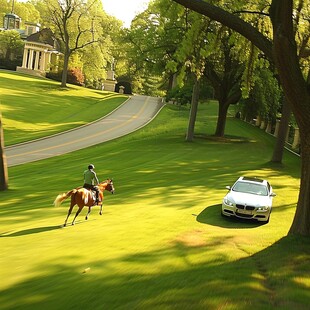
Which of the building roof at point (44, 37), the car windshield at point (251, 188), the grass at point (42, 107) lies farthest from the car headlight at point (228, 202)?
the building roof at point (44, 37)

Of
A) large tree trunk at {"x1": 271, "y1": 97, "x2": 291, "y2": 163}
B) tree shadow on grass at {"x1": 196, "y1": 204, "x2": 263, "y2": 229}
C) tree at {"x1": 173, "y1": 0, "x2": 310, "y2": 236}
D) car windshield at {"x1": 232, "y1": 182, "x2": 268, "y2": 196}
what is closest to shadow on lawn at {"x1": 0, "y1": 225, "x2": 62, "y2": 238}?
tree shadow on grass at {"x1": 196, "y1": 204, "x2": 263, "y2": 229}

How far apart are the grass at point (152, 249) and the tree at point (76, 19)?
195ft

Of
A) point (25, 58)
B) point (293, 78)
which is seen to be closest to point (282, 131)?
point (293, 78)

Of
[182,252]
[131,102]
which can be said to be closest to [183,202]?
[182,252]

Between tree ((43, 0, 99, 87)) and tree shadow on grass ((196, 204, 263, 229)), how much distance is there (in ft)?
224

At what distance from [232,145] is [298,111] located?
2748 cm

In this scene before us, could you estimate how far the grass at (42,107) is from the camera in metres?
47.9

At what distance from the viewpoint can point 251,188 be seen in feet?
55.5

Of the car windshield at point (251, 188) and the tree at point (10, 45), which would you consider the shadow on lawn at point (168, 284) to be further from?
the tree at point (10, 45)

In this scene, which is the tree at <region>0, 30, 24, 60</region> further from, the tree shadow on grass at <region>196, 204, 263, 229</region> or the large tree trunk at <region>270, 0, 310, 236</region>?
the large tree trunk at <region>270, 0, 310, 236</region>

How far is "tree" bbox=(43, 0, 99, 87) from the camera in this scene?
3152 inches

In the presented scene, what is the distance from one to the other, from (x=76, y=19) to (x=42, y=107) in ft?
98.1

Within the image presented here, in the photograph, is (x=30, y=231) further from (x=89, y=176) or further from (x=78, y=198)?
(x=89, y=176)

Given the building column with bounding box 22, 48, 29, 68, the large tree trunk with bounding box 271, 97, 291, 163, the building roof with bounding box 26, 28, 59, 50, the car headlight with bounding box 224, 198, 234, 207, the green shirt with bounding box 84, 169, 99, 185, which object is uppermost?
the building roof with bounding box 26, 28, 59, 50
